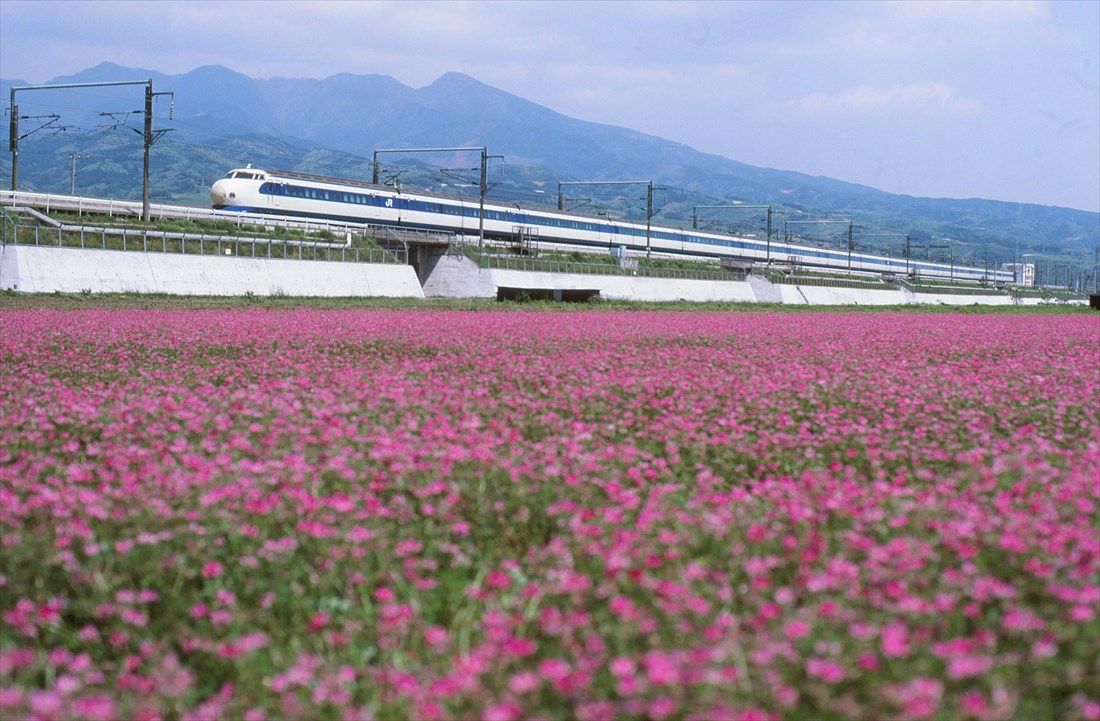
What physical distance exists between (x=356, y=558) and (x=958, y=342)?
17305 millimetres

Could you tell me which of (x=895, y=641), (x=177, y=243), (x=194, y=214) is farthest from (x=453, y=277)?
(x=895, y=641)

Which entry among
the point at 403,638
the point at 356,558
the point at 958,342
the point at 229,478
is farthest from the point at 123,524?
the point at 958,342

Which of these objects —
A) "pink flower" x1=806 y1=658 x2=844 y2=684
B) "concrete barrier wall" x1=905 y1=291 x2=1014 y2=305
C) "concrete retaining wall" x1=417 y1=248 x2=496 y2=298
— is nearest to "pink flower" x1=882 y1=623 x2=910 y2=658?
"pink flower" x1=806 y1=658 x2=844 y2=684

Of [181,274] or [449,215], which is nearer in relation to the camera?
[181,274]

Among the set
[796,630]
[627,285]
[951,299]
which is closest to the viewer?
[796,630]

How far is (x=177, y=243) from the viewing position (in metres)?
37.4

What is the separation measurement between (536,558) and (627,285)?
52.7m

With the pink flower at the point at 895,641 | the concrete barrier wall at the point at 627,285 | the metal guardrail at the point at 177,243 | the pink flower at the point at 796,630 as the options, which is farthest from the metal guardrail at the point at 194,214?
the pink flower at the point at 895,641

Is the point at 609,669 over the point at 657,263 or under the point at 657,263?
under

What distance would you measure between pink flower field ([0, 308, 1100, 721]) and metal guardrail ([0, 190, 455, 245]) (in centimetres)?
3679

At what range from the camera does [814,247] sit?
11862 centimetres

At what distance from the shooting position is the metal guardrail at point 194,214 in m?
41.2

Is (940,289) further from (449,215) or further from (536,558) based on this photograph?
(536,558)

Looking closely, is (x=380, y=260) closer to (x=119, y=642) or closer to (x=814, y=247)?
(x=119, y=642)
